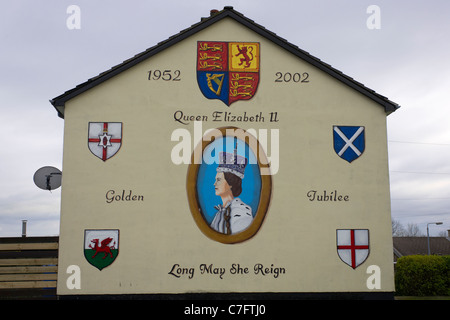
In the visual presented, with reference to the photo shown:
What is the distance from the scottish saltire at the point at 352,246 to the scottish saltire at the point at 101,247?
19.1 feet

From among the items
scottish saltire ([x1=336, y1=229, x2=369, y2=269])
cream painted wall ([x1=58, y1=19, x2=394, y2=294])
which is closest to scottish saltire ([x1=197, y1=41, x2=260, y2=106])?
cream painted wall ([x1=58, y1=19, x2=394, y2=294])

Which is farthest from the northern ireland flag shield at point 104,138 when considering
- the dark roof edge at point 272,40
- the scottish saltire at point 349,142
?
the scottish saltire at point 349,142

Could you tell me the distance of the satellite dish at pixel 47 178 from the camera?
12.8 m

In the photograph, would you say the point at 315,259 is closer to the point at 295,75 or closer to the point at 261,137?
the point at 261,137

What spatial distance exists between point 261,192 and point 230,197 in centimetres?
83

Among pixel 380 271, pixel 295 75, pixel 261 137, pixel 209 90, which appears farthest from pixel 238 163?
pixel 380 271

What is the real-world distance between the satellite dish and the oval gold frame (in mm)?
4029

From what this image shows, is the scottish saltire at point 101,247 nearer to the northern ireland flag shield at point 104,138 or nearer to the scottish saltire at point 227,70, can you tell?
the northern ireland flag shield at point 104,138

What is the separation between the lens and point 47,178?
42.3ft

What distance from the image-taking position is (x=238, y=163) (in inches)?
471

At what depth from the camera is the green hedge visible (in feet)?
56.8

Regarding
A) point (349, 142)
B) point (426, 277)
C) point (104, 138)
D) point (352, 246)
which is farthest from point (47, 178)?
point (426, 277)

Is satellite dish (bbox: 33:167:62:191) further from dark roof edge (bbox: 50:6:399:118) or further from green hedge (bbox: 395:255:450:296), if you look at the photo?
green hedge (bbox: 395:255:450:296)

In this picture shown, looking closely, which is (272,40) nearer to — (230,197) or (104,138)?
(230,197)
